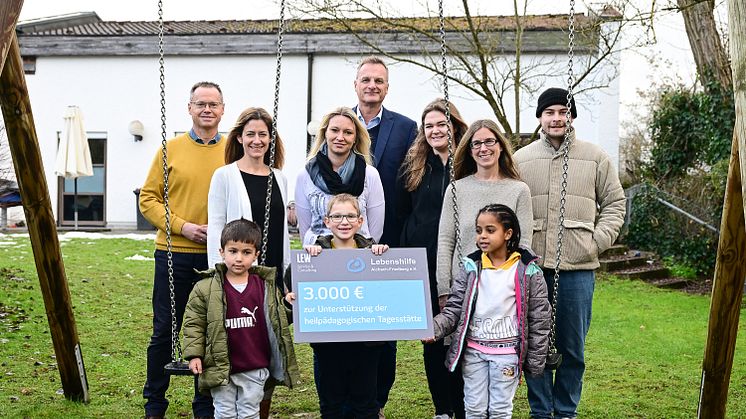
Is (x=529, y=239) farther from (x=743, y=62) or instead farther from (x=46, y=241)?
(x=46, y=241)

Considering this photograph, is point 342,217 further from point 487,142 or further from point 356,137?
point 487,142

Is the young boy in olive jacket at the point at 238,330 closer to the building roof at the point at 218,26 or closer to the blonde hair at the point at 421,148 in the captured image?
the blonde hair at the point at 421,148

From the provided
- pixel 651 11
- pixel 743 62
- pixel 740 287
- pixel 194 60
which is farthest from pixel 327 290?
pixel 194 60

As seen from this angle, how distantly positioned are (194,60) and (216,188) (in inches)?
682

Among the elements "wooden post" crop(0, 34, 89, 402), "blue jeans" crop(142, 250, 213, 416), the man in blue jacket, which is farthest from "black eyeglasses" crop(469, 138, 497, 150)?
"wooden post" crop(0, 34, 89, 402)

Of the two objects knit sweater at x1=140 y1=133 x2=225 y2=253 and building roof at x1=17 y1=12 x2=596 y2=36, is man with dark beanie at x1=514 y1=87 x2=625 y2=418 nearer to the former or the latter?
knit sweater at x1=140 y1=133 x2=225 y2=253

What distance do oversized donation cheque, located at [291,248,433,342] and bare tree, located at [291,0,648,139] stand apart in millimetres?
8808

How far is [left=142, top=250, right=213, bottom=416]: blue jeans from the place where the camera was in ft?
16.7

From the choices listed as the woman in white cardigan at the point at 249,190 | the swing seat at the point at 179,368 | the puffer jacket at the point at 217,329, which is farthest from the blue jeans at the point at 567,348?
the swing seat at the point at 179,368

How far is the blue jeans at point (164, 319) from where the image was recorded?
16.7 feet

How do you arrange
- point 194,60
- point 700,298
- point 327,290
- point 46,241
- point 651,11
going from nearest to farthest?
point 327,290 < point 46,241 < point 651,11 < point 700,298 < point 194,60

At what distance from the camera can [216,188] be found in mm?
4738

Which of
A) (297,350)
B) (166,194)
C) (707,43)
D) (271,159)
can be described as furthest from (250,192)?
(707,43)

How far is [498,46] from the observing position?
17.5 m
